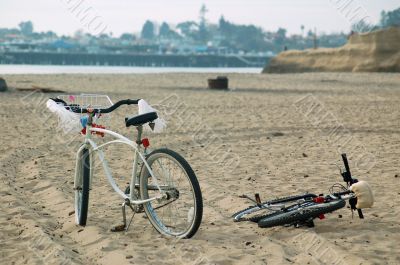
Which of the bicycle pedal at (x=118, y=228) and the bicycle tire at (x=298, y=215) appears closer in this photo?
the bicycle tire at (x=298, y=215)

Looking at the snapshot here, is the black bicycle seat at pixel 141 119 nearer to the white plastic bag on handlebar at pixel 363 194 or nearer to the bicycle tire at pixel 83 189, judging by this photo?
the bicycle tire at pixel 83 189

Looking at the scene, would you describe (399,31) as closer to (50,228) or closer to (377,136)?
(377,136)

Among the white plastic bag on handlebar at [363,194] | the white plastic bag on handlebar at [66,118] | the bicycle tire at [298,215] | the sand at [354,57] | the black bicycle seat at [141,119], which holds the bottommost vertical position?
the sand at [354,57]

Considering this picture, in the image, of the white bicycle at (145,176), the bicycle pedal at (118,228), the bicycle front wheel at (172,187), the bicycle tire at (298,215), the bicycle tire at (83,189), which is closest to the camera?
the bicycle front wheel at (172,187)

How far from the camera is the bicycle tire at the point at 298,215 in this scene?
236 inches

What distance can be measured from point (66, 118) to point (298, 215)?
2341 mm

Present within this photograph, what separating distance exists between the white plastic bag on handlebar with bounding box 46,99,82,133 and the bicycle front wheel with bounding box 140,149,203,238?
94 cm

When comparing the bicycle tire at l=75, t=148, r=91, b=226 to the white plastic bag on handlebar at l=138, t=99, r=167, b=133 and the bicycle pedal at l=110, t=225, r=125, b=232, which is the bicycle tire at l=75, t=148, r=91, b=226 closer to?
the bicycle pedal at l=110, t=225, r=125, b=232

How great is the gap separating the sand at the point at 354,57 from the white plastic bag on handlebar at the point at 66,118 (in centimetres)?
5488

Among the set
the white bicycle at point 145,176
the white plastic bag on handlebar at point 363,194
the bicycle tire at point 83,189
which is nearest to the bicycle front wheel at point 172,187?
the white bicycle at point 145,176

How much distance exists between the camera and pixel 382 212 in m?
6.78

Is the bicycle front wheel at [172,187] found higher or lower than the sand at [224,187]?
higher

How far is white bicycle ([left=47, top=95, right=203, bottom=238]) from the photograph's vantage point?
18.5 feet

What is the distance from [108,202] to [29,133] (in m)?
7.37
